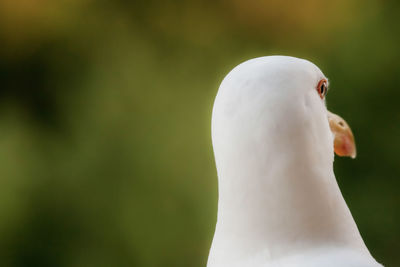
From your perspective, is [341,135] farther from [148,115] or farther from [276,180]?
[148,115]

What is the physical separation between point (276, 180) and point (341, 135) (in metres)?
0.20

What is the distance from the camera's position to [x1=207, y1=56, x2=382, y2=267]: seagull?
56 centimetres

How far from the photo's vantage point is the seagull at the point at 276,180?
0.56 m

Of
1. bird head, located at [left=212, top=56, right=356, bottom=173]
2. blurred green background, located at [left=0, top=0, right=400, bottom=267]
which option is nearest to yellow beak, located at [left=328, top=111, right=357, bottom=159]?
bird head, located at [left=212, top=56, right=356, bottom=173]

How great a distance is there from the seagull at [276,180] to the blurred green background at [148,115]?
3.34 ft

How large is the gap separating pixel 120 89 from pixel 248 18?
0.46 meters

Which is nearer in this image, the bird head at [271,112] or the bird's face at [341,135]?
the bird head at [271,112]

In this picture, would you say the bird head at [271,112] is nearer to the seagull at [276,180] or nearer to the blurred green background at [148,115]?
the seagull at [276,180]

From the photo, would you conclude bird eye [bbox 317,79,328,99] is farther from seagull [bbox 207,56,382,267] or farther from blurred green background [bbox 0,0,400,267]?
blurred green background [bbox 0,0,400,267]

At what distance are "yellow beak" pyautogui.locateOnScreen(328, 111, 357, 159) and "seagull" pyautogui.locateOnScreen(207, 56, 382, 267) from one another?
4.8 inches

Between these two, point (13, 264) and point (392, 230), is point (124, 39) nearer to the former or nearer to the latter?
point (13, 264)

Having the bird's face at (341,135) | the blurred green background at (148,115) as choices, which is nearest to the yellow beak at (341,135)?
the bird's face at (341,135)

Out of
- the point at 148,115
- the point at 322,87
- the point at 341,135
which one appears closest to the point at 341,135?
the point at 341,135

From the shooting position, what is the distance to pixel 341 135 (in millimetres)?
722
